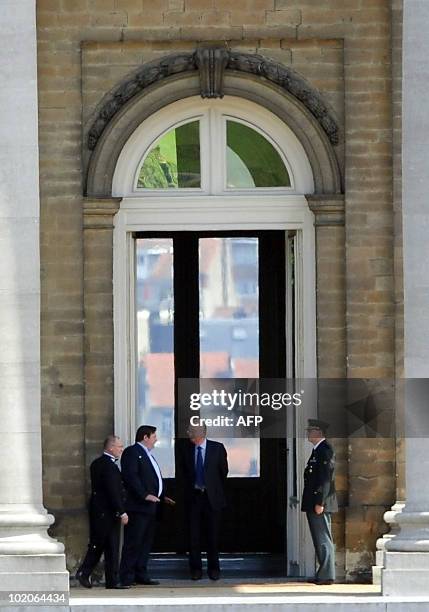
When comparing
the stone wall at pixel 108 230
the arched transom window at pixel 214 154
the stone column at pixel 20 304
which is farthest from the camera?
the arched transom window at pixel 214 154

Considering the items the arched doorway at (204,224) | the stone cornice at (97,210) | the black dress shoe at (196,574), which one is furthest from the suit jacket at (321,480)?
the stone cornice at (97,210)

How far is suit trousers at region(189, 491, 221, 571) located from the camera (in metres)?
21.4

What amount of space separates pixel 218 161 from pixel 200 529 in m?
3.80

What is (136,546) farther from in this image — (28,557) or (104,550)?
(28,557)

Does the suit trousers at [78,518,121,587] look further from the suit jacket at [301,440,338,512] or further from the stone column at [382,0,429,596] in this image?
the stone column at [382,0,429,596]

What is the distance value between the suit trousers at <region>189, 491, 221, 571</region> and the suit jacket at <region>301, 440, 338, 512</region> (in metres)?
1.03

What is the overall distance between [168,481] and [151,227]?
3555mm

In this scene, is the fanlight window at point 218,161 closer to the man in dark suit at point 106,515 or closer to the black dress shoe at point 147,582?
the man in dark suit at point 106,515

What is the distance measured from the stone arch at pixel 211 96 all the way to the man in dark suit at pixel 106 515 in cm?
276

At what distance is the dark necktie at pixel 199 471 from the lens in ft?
70.8

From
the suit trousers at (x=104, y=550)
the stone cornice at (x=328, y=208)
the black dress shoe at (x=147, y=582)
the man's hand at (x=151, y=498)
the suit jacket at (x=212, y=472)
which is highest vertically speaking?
the stone cornice at (x=328, y=208)

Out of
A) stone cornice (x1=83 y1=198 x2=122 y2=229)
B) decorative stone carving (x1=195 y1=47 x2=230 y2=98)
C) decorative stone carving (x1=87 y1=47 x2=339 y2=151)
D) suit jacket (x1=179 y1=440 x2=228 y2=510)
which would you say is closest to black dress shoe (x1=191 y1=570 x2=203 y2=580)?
suit jacket (x1=179 y1=440 x2=228 y2=510)

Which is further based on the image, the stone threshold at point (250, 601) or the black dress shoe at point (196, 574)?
the black dress shoe at point (196, 574)

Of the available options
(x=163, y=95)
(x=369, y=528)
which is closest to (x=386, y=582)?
(x=369, y=528)
